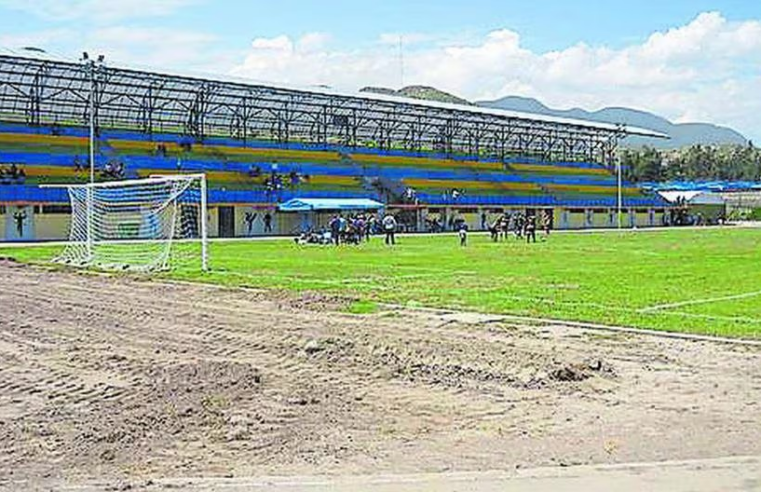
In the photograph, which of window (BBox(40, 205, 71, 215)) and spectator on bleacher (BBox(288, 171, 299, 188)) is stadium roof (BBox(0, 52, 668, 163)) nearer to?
spectator on bleacher (BBox(288, 171, 299, 188))

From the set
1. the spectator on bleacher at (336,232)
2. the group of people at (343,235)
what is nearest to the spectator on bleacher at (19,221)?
the group of people at (343,235)

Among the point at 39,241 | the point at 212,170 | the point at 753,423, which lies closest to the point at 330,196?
the point at 212,170

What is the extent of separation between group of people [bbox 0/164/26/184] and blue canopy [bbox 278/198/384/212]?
19381 mm

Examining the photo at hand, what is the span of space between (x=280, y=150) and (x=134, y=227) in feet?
160

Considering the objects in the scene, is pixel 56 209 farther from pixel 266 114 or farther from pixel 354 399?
pixel 354 399

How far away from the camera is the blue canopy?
7875 centimetres

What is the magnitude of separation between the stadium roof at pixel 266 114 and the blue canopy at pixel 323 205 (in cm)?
834

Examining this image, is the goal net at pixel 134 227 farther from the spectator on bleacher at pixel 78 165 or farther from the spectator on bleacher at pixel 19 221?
the spectator on bleacher at pixel 78 165

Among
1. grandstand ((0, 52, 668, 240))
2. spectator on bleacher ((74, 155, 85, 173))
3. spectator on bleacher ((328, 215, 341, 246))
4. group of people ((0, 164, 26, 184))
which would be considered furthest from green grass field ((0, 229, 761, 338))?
spectator on bleacher ((74, 155, 85, 173))

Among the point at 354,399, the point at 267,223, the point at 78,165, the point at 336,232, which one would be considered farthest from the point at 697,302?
the point at 267,223

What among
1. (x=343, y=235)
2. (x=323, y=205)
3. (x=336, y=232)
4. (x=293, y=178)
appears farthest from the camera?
(x=293, y=178)

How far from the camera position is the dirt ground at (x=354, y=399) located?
8078mm

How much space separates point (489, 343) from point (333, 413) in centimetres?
475

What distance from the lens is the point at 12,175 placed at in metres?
68.2
